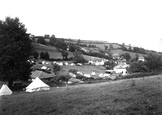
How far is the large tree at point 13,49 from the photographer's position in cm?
2909

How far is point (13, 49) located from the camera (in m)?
29.3

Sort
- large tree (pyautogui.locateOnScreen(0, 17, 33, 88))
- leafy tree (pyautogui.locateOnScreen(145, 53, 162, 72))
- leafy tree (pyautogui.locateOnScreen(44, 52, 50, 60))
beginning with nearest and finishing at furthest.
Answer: large tree (pyautogui.locateOnScreen(0, 17, 33, 88)) < leafy tree (pyautogui.locateOnScreen(145, 53, 162, 72)) < leafy tree (pyautogui.locateOnScreen(44, 52, 50, 60))

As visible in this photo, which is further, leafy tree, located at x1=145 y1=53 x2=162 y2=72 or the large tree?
leafy tree, located at x1=145 y1=53 x2=162 y2=72

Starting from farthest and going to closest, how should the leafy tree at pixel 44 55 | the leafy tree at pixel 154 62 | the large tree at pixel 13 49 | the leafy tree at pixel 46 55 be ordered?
the leafy tree at pixel 46 55, the leafy tree at pixel 44 55, the leafy tree at pixel 154 62, the large tree at pixel 13 49

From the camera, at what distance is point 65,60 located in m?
113

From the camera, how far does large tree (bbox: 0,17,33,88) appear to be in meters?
29.1

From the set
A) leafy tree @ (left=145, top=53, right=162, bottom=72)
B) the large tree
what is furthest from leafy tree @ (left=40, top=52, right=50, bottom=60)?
the large tree

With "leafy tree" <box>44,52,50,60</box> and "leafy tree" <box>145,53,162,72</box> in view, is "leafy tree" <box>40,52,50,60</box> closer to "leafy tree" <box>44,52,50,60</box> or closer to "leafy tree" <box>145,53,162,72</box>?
"leafy tree" <box>44,52,50,60</box>

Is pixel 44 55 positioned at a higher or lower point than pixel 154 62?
higher

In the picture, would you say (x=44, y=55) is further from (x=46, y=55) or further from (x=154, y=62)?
(x=154, y=62)

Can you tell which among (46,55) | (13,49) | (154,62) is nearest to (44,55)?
(46,55)

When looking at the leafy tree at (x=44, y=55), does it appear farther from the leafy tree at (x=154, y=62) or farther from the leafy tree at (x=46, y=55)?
the leafy tree at (x=154, y=62)

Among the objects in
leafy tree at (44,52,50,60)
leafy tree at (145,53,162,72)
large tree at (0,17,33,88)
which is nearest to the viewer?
large tree at (0,17,33,88)

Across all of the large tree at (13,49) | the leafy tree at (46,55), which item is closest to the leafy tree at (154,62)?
the large tree at (13,49)
